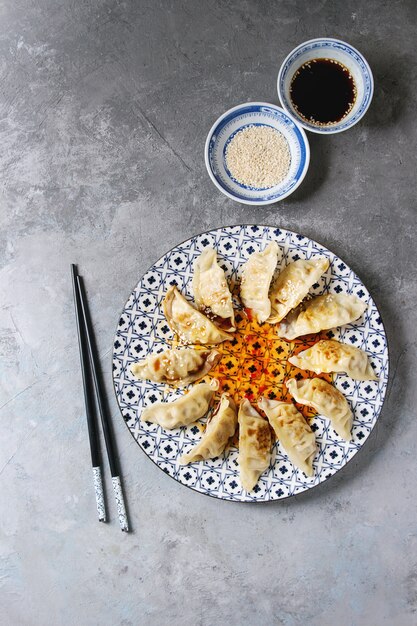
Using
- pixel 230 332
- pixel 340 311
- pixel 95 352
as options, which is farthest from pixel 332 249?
pixel 95 352

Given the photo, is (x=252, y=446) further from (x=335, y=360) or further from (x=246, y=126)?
(x=246, y=126)

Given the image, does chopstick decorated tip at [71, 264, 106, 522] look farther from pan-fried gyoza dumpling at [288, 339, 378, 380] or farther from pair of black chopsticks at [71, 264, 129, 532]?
pan-fried gyoza dumpling at [288, 339, 378, 380]

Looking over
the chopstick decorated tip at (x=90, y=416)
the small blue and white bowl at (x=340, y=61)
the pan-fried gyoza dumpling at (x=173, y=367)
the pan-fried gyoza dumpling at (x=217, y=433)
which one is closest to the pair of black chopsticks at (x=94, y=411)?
the chopstick decorated tip at (x=90, y=416)

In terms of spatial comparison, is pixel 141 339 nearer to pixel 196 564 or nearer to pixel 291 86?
pixel 196 564

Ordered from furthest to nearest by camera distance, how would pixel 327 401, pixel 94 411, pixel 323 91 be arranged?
pixel 94 411 → pixel 323 91 → pixel 327 401

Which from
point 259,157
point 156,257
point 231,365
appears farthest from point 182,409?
point 259,157

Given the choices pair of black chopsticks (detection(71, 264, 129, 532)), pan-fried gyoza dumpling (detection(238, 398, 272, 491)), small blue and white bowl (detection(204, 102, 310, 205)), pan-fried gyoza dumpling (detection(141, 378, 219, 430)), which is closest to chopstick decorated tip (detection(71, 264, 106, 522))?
pair of black chopsticks (detection(71, 264, 129, 532))
